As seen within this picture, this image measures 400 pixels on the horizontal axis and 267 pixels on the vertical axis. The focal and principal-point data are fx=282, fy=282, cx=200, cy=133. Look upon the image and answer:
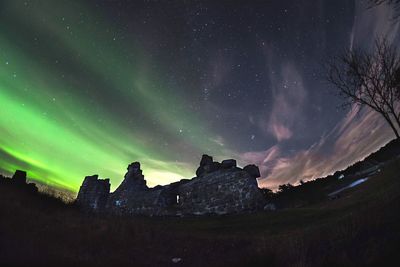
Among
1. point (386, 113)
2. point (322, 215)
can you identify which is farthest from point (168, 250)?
point (386, 113)

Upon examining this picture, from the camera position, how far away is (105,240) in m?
11.1

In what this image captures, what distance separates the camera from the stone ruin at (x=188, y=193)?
28.8 meters

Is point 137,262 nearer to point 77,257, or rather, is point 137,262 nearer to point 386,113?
point 77,257

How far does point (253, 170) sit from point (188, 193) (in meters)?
7.91

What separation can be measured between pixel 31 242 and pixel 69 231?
2963 mm

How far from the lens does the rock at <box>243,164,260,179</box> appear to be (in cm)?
3219

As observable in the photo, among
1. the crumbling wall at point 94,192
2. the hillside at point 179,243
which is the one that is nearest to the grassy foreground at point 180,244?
the hillside at point 179,243

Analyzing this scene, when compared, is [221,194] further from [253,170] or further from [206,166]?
[206,166]

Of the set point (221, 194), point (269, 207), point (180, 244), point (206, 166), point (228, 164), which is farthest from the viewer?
point (206, 166)

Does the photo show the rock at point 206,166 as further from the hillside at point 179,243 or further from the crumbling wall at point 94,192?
the hillside at point 179,243

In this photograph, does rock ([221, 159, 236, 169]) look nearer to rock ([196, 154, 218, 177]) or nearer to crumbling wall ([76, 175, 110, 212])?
rock ([196, 154, 218, 177])

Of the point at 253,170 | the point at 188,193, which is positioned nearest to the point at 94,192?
the point at 188,193

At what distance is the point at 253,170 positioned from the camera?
32.5m

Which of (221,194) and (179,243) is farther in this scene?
(221,194)
